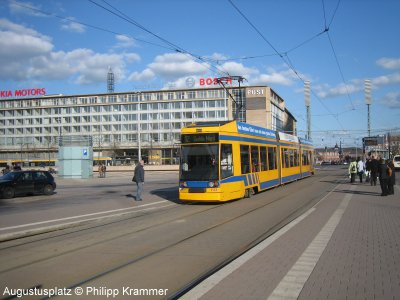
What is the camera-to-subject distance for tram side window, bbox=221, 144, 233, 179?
52.2 ft

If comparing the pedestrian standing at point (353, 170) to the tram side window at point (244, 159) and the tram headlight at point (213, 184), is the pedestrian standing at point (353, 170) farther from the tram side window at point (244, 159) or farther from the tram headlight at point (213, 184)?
the tram headlight at point (213, 184)

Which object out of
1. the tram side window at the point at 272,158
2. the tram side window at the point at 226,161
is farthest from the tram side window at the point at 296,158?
the tram side window at the point at 226,161

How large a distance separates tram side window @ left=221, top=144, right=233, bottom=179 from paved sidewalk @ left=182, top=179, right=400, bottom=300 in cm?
534

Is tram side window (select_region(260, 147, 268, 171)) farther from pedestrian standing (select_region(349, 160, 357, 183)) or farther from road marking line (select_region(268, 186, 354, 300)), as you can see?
road marking line (select_region(268, 186, 354, 300))

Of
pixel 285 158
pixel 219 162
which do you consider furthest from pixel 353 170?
pixel 219 162

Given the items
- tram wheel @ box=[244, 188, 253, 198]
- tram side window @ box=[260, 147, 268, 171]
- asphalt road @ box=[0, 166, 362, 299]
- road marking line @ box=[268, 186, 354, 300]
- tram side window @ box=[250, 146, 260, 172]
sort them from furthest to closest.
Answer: tram side window @ box=[260, 147, 268, 171]
tram side window @ box=[250, 146, 260, 172]
tram wheel @ box=[244, 188, 253, 198]
asphalt road @ box=[0, 166, 362, 299]
road marking line @ box=[268, 186, 354, 300]

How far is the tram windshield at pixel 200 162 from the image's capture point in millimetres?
15762

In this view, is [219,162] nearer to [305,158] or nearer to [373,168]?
[373,168]

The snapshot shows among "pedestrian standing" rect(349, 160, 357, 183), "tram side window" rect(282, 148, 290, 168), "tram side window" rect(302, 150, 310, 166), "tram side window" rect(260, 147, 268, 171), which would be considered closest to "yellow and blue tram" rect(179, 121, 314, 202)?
"tram side window" rect(260, 147, 268, 171)

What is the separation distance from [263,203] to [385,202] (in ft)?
14.7

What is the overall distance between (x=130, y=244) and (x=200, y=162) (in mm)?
7483

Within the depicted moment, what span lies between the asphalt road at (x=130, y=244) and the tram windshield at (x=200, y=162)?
1176 millimetres

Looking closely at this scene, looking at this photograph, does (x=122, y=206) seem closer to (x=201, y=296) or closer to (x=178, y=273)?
(x=178, y=273)

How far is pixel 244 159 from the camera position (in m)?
17.7
